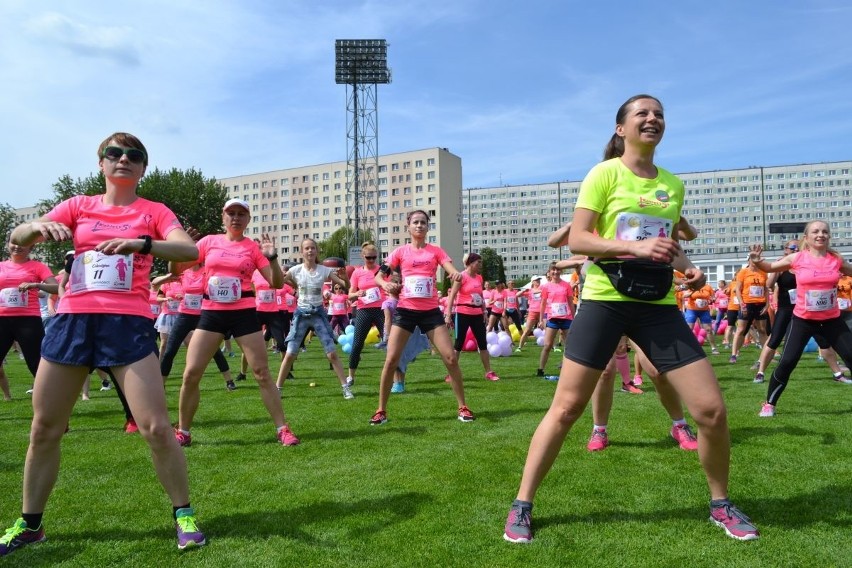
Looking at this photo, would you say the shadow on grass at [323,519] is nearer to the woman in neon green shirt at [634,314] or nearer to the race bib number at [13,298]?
the woman in neon green shirt at [634,314]

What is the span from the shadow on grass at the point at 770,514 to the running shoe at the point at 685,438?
1411mm

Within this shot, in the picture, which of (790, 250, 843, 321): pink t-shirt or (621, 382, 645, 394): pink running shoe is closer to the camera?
(790, 250, 843, 321): pink t-shirt

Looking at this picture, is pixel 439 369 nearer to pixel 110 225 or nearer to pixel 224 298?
pixel 224 298

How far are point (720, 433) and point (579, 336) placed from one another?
905 millimetres

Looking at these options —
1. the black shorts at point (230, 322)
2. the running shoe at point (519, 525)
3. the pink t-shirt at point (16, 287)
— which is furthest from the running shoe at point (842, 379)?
the pink t-shirt at point (16, 287)

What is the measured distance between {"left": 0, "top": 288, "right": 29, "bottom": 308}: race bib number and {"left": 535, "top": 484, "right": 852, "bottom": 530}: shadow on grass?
686cm

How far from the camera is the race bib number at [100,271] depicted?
3.62 metres

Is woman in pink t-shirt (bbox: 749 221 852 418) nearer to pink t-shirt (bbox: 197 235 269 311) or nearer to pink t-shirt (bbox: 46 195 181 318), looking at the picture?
pink t-shirt (bbox: 197 235 269 311)

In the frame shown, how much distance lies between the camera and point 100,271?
11.9 feet

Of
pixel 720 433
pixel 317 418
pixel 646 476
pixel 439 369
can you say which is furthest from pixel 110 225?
pixel 439 369

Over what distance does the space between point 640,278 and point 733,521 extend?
146cm

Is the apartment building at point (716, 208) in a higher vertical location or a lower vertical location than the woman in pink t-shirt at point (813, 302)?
higher

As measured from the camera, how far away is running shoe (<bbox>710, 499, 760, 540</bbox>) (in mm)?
3652

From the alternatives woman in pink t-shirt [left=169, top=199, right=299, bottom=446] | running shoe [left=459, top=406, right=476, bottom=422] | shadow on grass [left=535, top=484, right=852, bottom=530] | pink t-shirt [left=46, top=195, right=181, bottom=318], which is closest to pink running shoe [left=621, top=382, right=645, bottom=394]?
running shoe [left=459, top=406, right=476, bottom=422]
